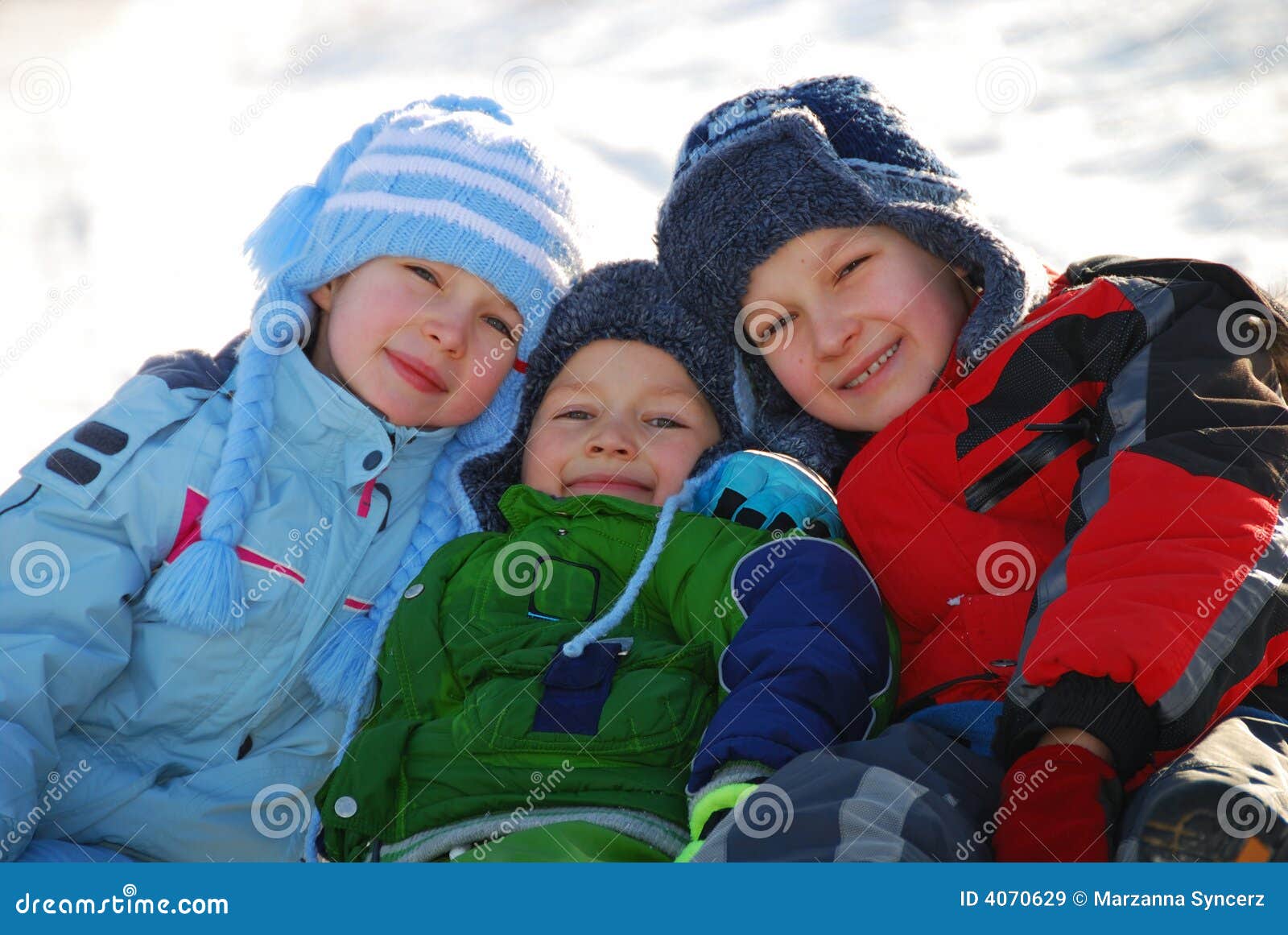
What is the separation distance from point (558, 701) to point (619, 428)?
788 millimetres

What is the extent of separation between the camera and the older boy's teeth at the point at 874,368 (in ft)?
7.82

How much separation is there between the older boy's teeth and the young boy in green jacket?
0.23 metres

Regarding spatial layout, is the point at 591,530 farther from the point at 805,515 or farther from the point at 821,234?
the point at 821,234

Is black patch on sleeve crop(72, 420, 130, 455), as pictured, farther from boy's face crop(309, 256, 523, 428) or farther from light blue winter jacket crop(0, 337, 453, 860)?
boy's face crop(309, 256, 523, 428)

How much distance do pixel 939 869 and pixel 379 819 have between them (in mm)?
1008

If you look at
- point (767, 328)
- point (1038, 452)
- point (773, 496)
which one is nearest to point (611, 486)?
point (773, 496)

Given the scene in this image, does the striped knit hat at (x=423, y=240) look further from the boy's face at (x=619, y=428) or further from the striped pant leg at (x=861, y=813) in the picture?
the striped pant leg at (x=861, y=813)

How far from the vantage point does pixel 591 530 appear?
7.76ft

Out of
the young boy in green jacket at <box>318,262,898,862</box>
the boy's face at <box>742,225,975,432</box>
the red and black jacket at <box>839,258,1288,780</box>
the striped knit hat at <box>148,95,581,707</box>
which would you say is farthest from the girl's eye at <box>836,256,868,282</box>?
the striped knit hat at <box>148,95,581,707</box>

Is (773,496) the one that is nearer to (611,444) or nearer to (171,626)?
(611,444)

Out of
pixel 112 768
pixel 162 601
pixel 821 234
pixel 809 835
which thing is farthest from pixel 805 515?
pixel 112 768

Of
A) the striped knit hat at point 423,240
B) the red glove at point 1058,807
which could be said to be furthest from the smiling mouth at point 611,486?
the red glove at point 1058,807

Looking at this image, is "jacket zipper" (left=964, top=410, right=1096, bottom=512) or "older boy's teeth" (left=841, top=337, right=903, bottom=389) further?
"older boy's teeth" (left=841, top=337, right=903, bottom=389)

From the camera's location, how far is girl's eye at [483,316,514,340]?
8.86 ft
